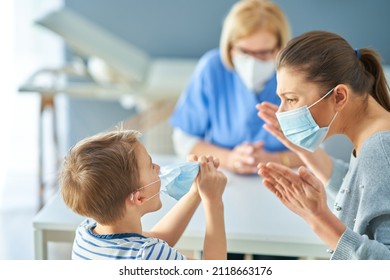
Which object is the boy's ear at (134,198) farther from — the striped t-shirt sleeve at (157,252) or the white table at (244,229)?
the white table at (244,229)

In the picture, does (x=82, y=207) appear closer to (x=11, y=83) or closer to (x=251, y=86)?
A: (x=251, y=86)

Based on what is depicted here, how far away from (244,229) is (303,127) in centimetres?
30

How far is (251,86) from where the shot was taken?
5.76ft

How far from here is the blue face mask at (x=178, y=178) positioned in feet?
3.83

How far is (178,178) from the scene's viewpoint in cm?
118

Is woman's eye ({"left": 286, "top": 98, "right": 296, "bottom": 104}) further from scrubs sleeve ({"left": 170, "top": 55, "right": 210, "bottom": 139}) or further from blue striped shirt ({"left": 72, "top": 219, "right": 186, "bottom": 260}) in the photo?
scrubs sleeve ({"left": 170, "top": 55, "right": 210, "bottom": 139})

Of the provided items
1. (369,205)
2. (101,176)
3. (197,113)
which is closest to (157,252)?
(101,176)

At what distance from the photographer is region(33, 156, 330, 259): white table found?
1.35 metres

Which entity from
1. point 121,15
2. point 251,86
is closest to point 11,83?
point 121,15

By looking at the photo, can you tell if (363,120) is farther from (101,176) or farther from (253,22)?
(253,22)

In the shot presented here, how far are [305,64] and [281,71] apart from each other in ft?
0.17

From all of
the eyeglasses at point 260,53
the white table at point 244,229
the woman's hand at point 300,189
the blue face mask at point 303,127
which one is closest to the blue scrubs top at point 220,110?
the eyeglasses at point 260,53

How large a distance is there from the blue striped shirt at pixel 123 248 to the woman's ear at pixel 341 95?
396 millimetres

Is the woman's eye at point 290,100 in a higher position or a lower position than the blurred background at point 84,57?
higher
